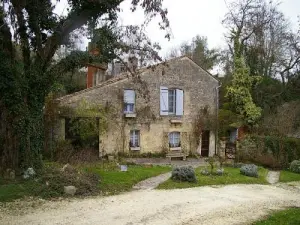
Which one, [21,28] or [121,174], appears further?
[121,174]

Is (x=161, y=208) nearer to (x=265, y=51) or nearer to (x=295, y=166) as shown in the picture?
(x=295, y=166)

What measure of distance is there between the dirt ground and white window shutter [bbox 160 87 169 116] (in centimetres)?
1000

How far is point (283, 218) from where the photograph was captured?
1014 centimetres

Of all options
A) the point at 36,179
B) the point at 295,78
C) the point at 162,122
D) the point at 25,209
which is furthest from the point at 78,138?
the point at 295,78

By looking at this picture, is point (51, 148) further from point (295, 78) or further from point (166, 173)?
point (295, 78)

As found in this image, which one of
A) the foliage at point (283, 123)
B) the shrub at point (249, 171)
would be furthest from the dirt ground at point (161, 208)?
the foliage at point (283, 123)

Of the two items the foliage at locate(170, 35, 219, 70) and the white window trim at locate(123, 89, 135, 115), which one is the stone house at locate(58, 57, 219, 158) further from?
the foliage at locate(170, 35, 219, 70)

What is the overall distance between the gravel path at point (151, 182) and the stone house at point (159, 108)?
6150 mm

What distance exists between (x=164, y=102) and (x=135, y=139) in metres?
3.14

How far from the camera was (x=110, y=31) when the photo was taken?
15453 millimetres

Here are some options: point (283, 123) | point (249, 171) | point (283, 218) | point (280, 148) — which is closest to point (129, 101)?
point (249, 171)

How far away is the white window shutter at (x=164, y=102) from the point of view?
23.8 m

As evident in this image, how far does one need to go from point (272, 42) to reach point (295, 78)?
161 inches

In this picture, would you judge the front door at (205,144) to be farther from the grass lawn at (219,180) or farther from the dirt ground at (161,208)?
the dirt ground at (161,208)
